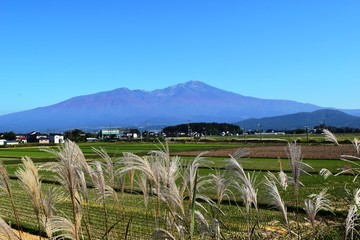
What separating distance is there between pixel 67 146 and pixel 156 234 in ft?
3.98

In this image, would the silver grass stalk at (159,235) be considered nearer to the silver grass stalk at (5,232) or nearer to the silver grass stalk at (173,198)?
the silver grass stalk at (173,198)

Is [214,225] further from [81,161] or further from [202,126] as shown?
[202,126]

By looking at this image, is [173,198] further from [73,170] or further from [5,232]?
[5,232]

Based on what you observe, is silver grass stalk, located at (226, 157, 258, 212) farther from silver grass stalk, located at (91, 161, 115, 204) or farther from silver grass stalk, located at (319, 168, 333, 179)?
silver grass stalk, located at (319, 168, 333, 179)

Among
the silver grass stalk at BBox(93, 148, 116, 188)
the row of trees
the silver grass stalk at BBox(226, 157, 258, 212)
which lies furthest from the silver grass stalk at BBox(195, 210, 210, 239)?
the row of trees

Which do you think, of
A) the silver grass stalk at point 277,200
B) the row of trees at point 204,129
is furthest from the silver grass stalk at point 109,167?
the row of trees at point 204,129

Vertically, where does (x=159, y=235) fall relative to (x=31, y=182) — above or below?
below

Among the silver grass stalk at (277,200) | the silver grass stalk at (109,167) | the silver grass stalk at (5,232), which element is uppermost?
the silver grass stalk at (109,167)

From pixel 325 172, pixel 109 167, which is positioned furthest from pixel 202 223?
pixel 325 172

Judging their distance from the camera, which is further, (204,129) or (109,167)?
(204,129)

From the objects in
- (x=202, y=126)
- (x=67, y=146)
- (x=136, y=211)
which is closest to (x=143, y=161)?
(x=67, y=146)

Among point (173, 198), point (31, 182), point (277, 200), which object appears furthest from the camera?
point (31, 182)

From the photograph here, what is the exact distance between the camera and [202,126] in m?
154

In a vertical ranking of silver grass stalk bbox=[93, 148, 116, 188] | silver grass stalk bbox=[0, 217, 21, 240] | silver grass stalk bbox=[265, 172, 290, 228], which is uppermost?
silver grass stalk bbox=[93, 148, 116, 188]
